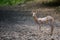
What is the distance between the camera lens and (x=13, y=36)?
940cm

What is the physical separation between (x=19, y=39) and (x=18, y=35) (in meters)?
0.78

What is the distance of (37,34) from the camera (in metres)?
9.72

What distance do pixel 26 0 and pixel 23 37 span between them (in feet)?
66.5

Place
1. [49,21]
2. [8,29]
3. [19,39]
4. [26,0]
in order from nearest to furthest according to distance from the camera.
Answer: [19,39], [49,21], [8,29], [26,0]

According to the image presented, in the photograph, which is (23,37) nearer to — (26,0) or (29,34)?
(29,34)

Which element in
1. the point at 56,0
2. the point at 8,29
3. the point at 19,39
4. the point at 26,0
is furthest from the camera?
the point at 26,0

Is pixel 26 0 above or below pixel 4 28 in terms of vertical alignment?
below

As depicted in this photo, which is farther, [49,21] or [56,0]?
[56,0]

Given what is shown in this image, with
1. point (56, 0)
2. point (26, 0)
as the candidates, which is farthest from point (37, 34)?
point (26, 0)

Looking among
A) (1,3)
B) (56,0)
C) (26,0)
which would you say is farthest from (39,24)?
(26,0)

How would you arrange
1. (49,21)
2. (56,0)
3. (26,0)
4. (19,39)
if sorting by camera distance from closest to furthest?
(19,39) → (49,21) → (56,0) → (26,0)

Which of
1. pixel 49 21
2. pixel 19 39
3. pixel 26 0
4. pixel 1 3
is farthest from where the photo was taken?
pixel 26 0

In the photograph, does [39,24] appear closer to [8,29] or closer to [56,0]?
[8,29]

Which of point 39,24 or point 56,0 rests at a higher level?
point 39,24
